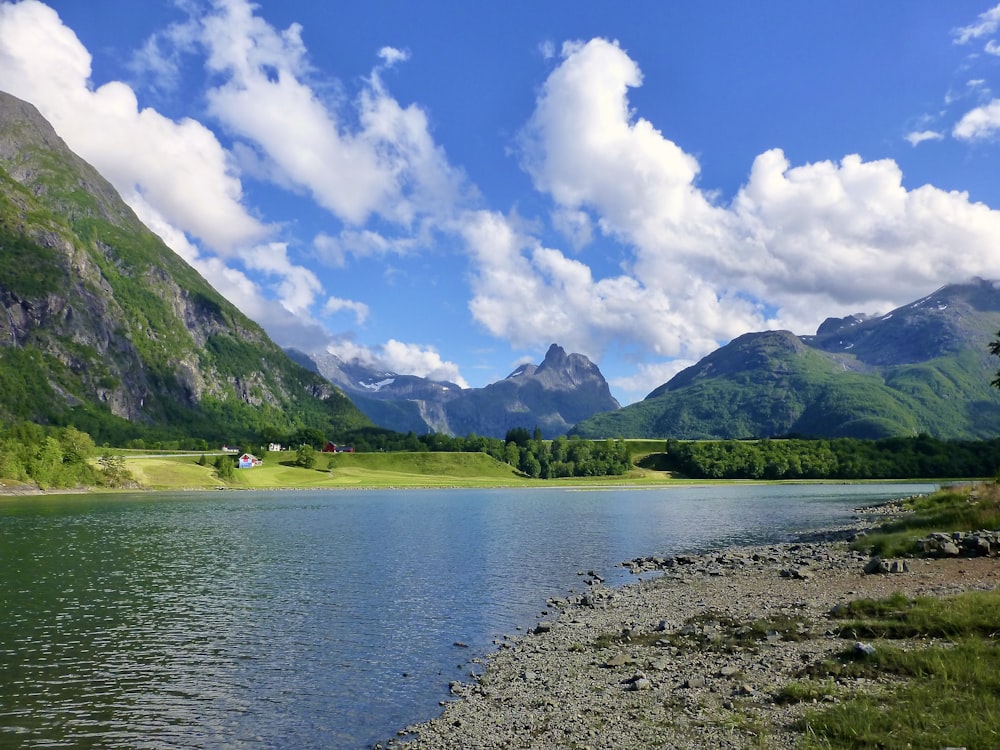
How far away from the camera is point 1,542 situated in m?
75.7

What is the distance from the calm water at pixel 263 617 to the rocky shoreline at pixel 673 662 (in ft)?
9.38

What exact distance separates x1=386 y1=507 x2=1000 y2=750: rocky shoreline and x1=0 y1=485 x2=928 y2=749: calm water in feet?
9.38

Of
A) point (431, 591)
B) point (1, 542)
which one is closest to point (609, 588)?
point (431, 591)

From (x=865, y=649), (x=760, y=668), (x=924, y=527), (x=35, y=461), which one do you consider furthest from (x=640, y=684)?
(x=35, y=461)

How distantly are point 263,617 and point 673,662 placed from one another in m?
27.4

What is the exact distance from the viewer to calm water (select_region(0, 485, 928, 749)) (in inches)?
980

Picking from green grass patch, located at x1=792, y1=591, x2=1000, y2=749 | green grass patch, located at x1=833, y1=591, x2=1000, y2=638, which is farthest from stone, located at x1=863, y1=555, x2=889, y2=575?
green grass patch, located at x1=792, y1=591, x2=1000, y2=749

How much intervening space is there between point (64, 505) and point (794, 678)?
510ft

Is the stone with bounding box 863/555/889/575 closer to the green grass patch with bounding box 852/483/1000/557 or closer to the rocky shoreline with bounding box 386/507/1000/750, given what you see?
the rocky shoreline with bounding box 386/507/1000/750

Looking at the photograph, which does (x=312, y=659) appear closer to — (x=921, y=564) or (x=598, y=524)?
(x=921, y=564)

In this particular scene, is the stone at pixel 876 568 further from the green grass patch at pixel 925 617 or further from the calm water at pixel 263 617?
the calm water at pixel 263 617

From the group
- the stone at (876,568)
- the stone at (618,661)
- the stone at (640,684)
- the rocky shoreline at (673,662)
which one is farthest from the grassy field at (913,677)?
the stone at (876,568)

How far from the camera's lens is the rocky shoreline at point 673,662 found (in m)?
20.4

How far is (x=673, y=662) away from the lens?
91.0ft
